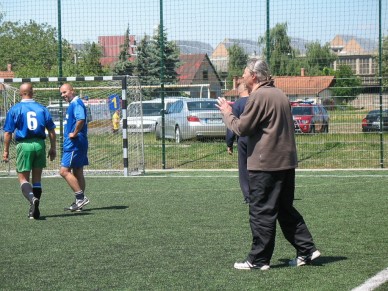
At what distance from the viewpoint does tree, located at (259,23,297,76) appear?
19.1 metres

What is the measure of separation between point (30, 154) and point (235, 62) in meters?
9.89

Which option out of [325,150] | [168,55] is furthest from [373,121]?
[168,55]

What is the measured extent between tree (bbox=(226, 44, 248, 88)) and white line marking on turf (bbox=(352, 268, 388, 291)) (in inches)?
523

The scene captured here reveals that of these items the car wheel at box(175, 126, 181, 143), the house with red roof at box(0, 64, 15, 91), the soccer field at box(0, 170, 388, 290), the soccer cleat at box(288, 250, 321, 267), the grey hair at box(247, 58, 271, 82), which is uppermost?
the house with red roof at box(0, 64, 15, 91)

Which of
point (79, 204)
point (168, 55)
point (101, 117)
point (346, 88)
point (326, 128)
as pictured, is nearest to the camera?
point (79, 204)

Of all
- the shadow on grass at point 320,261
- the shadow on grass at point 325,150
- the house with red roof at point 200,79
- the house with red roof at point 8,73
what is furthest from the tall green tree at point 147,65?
the shadow on grass at point 320,261

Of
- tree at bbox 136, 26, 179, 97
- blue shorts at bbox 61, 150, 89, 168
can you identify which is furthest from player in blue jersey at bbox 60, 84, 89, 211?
tree at bbox 136, 26, 179, 97

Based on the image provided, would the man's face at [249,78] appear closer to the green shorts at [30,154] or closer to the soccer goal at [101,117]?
the green shorts at [30,154]

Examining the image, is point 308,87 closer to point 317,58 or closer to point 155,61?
point 317,58

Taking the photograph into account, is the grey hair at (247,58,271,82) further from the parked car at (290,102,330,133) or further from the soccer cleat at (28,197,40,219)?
the parked car at (290,102,330,133)

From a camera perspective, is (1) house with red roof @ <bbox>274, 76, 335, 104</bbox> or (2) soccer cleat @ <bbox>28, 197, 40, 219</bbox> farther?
(1) house with red roof @ <bbox>274, 76, 335, 104</bbox>

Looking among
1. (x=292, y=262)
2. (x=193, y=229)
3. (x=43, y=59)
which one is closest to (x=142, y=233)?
(x=193, y=229)

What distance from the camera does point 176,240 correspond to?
868 cm

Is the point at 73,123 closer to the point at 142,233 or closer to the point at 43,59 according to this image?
the point at 142,233
